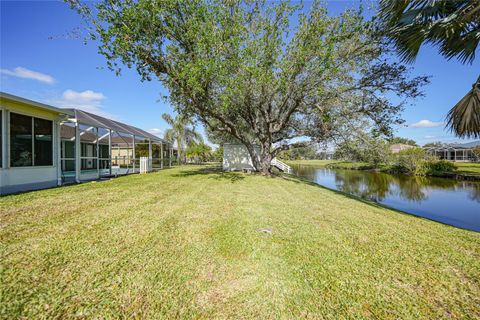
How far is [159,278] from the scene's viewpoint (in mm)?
2070

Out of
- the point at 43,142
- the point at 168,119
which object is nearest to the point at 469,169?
the point at 43,142

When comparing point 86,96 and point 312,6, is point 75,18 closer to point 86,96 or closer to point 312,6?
point 312,6

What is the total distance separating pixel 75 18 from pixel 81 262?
926cm

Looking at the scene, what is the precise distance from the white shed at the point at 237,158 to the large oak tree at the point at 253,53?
23.0ft

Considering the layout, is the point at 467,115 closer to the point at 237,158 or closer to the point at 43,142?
the point at 43,142

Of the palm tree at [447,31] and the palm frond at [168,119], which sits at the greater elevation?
the palm frond at [168,119]

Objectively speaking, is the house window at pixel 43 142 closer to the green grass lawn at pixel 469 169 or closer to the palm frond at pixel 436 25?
the palm frond at pixel 436 25

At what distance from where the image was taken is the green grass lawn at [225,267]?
1.73 metres

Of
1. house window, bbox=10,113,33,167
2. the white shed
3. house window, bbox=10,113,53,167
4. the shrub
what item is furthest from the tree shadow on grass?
the shrub

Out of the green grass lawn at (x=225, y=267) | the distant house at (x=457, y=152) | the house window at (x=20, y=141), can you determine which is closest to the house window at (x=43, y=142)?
the house window at (x=20, y=141)

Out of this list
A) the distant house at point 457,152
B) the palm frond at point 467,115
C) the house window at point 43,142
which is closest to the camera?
the palm frond at point 467,115

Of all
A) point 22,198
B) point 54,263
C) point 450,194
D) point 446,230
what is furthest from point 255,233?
point 450,194

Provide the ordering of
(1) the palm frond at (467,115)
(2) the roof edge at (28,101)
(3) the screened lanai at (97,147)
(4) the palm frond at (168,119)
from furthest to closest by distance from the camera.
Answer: (4) the palm frond at (168,119)
(3) the screened lanai at (97,147)
(2) the roof edge at (28,101)
(1) the palm frond at (467,115)

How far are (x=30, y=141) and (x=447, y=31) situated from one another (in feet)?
39.6
